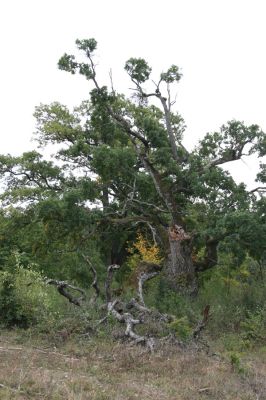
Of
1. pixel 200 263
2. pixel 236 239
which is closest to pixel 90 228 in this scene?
pixel 200 263

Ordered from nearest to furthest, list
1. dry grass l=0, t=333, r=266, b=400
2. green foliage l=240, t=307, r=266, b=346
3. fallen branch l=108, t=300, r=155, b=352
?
dry grass l=0, t=333, r=266, b=400 < fallen branch l=108, t=300, r=155, b=352 < green foliage l=240, t=307, r=266, b=346

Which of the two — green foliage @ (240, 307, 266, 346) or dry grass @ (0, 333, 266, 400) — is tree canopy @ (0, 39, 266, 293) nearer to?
green foliage @ (240, 307, 266, 346)

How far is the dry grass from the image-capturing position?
668 centimetres

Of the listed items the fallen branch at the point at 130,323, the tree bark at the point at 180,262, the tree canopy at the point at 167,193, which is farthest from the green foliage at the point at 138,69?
the fallen branch at the point at 130,323

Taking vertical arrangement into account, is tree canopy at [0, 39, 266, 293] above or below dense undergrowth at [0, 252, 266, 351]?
above

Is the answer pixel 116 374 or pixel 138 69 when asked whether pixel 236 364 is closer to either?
pixel 116 374

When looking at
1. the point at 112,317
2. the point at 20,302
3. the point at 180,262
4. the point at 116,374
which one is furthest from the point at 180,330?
the point at 180,262

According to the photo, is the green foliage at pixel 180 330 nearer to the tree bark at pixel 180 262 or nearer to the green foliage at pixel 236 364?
the green foliage at pixel 236 364

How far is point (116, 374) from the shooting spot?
7922mm

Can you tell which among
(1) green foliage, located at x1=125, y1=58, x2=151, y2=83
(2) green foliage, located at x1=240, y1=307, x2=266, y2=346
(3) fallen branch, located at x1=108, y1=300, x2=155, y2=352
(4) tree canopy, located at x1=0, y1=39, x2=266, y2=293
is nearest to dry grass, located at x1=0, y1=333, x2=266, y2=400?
(3) fallen branch, located at x1=108, y1=300, x2=155, y2=352

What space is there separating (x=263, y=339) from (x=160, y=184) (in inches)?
293

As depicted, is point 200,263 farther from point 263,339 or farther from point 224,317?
point 263,339

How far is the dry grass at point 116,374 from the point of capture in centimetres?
668

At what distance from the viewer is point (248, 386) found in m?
7.80
